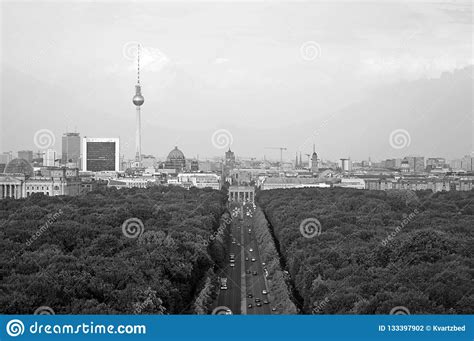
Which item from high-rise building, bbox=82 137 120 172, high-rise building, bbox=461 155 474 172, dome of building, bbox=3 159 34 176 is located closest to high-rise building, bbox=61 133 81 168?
high-rise building, bbox=82 137 120 172

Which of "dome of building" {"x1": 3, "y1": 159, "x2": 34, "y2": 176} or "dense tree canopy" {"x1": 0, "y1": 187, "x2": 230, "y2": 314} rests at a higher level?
"dome of building" {"x1": 3, "y1": 159, "x2": 34, "y2": 176}

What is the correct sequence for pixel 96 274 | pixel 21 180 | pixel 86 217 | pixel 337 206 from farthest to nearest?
pixel 21 180
pixel 337 206
pixel 86 217
pixel 96 274

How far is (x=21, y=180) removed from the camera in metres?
62.1

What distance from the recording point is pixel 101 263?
60.7 ft

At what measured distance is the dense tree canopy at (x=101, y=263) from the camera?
14.8 m

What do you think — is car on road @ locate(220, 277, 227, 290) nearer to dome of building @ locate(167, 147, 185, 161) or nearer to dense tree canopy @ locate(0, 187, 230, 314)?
dense tree canopy @ locate(0, 187, 230, 314)

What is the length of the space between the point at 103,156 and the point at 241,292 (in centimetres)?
8682

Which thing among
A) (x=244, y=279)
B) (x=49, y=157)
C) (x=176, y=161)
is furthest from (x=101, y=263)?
(x=176, y=161)

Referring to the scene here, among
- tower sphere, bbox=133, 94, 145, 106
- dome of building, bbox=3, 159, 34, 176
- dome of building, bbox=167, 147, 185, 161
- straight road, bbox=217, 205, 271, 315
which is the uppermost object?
tower sphere, bbox=133, 94, 145, 106

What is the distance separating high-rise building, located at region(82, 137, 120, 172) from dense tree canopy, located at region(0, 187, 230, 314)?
247ft

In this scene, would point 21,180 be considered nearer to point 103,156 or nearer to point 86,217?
point 86,217

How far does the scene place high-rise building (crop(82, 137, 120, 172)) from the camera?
346 feet

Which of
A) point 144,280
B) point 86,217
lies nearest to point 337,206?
point 86,217

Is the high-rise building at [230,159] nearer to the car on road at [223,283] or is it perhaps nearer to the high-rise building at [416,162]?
the high-rise building at [416,162]
